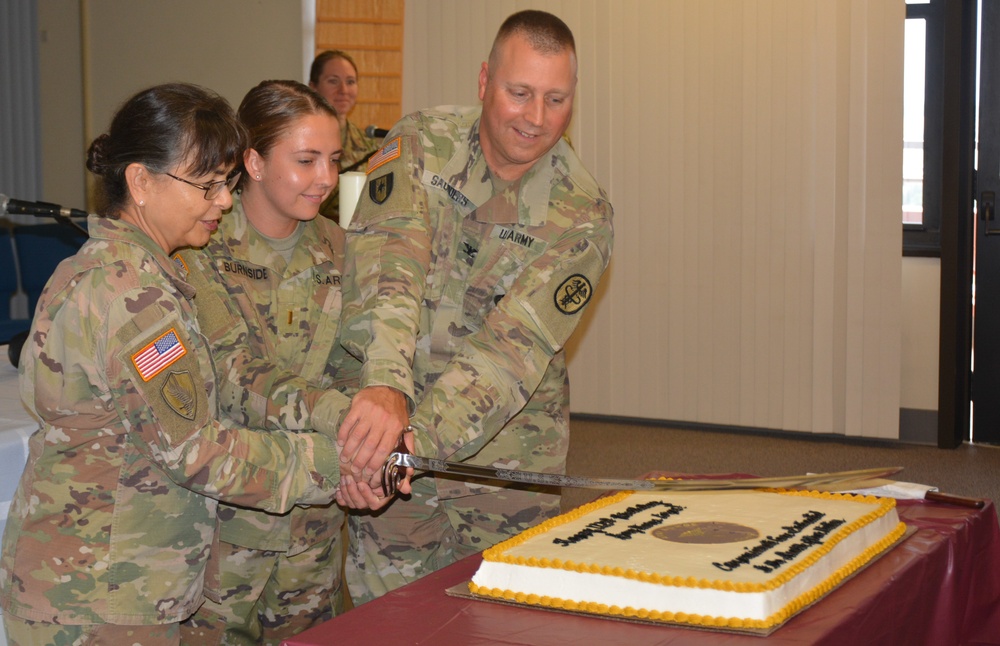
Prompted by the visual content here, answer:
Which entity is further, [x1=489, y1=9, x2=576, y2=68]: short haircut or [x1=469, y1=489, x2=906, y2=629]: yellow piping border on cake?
[x1=489, y1=9, x2=576, y2=68]: short haircut

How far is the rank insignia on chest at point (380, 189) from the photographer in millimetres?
2222

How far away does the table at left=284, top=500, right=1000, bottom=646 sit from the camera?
1256 mm

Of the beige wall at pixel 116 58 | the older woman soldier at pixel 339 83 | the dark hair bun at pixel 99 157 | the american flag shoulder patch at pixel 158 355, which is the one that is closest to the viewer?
the american flag shoulder patch at pixel 158 355

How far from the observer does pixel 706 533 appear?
154cm

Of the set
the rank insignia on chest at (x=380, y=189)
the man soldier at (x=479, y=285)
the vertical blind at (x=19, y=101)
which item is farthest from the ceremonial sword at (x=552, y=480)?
the vertical blind at (x=19, y=101)

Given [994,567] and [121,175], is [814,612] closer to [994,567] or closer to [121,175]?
[994,567]

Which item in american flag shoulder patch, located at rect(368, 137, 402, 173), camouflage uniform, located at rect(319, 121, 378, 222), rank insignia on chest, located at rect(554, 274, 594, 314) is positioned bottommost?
rank insignia on chest, located at rect(554, 274, 594, 314)

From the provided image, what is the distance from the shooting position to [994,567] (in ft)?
6.69

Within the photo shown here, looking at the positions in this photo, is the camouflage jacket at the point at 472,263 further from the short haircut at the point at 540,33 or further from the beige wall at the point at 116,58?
the beige wall at the point at 116,58

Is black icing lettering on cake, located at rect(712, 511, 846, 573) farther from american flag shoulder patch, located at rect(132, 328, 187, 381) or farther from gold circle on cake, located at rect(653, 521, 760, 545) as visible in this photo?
american flag shoulder patch, located at rect(132, 328, 187, 381)

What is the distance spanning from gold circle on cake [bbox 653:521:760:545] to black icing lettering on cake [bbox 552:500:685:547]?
32 mm

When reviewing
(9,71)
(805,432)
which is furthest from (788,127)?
(9,71)

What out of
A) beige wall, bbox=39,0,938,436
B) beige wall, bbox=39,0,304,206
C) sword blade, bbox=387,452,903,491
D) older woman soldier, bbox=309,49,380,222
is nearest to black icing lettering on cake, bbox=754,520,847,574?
sword blade, bbox=387,452,903,491

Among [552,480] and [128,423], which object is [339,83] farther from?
[128,423]
